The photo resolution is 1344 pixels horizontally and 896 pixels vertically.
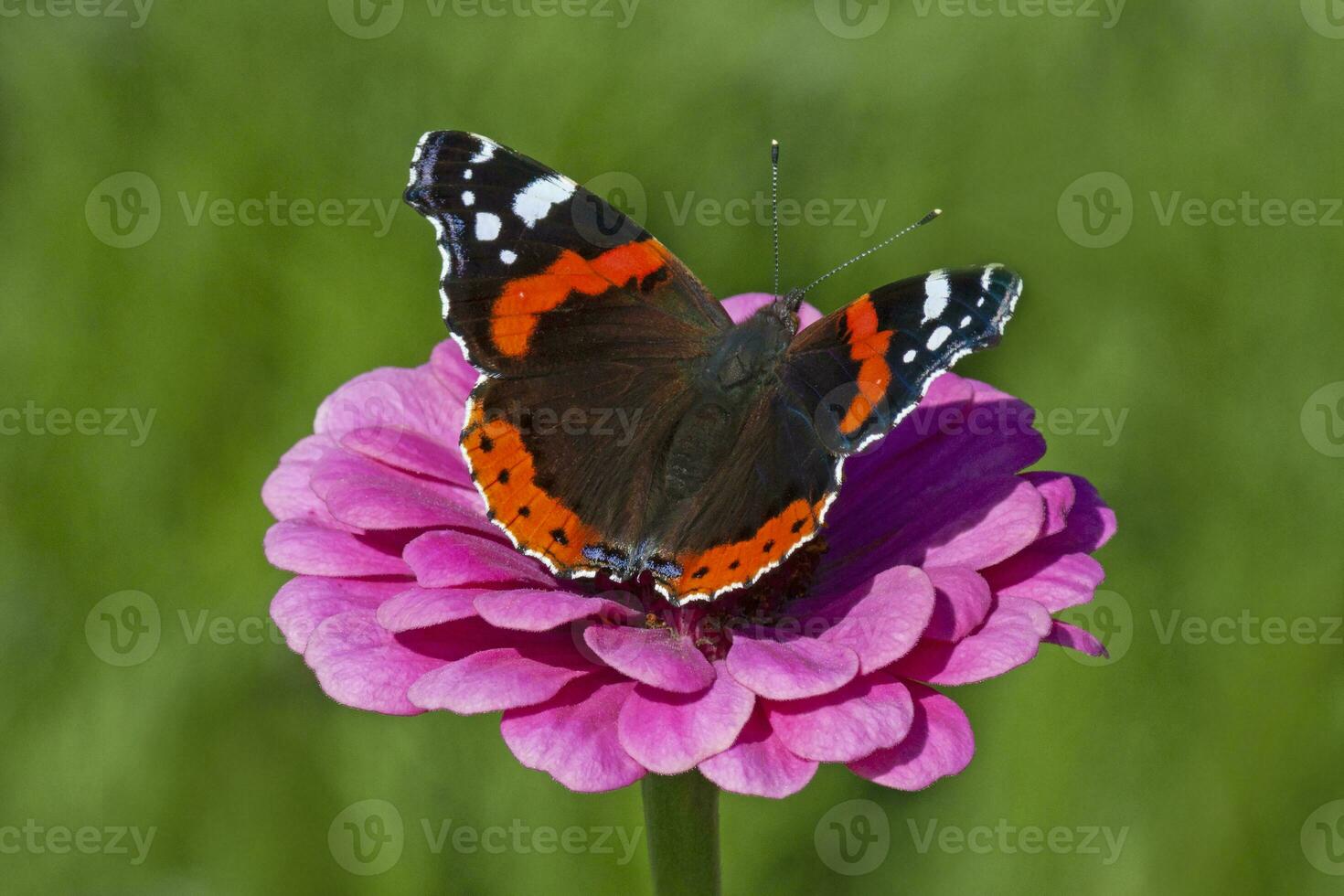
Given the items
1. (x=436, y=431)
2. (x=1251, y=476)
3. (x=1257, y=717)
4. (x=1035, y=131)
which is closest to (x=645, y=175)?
(x=1035, y=131)

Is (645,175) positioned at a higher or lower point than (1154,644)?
higher

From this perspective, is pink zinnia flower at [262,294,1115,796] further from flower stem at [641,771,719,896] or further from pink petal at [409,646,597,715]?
flower stem at [641,771,719,896]

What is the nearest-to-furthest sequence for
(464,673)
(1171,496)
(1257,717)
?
(464,673) → (1257,717) → (1171,496)

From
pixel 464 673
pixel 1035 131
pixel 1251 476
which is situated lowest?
pixel 464 673

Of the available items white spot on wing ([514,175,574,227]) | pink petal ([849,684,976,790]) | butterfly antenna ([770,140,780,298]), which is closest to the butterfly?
white spot on wing ([514,175,574,227])

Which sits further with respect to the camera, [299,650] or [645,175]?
[645,175]

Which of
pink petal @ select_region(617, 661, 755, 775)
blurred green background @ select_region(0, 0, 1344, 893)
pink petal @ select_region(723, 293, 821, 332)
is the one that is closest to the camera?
pink petal @ select_region(617, 661, 755, 775)

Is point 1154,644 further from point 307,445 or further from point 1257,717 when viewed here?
point 307,445
